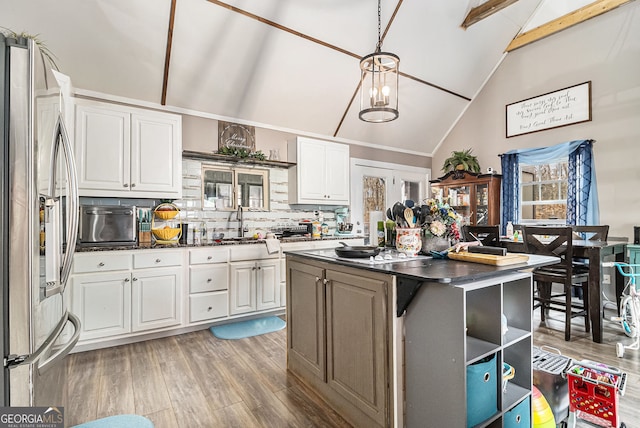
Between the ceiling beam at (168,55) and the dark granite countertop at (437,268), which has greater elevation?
the ceiling beam at (168,55)

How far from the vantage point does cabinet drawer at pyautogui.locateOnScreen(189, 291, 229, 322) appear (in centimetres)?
324

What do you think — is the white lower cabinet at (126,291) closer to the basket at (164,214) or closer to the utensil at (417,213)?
the basket at (164,214)

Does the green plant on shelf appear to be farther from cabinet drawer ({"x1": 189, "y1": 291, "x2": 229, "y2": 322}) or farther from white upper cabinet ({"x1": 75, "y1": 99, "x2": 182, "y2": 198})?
cabinet drawer ({"x1": 189, "y1": 291, "x2": 229, "y2": 322})

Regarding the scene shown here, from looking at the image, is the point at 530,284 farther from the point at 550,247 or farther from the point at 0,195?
the point at 0,195

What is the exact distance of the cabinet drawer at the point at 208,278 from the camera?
3.24 m

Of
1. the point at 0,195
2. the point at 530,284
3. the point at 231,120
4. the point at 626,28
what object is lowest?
the point at 530,284

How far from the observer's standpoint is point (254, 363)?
2.54 meters

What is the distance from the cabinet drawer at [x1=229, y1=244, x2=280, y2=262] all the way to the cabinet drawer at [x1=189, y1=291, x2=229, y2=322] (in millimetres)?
410

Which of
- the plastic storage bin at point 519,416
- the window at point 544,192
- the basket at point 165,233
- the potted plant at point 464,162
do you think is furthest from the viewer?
the potted plant at point 464,162

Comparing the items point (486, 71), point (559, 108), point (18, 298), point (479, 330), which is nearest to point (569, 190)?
point (559, 108)

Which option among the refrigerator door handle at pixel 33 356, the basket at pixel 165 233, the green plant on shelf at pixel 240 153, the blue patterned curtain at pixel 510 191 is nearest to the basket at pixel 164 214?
the basket at pixel 165 233

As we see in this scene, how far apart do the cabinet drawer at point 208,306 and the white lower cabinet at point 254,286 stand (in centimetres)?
8

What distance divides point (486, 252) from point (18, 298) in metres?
2.03

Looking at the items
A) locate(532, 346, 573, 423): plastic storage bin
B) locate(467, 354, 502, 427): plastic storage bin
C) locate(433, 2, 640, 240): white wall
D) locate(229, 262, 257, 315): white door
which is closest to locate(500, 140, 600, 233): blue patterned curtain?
locate(433, 2, 640, 240): white wall
